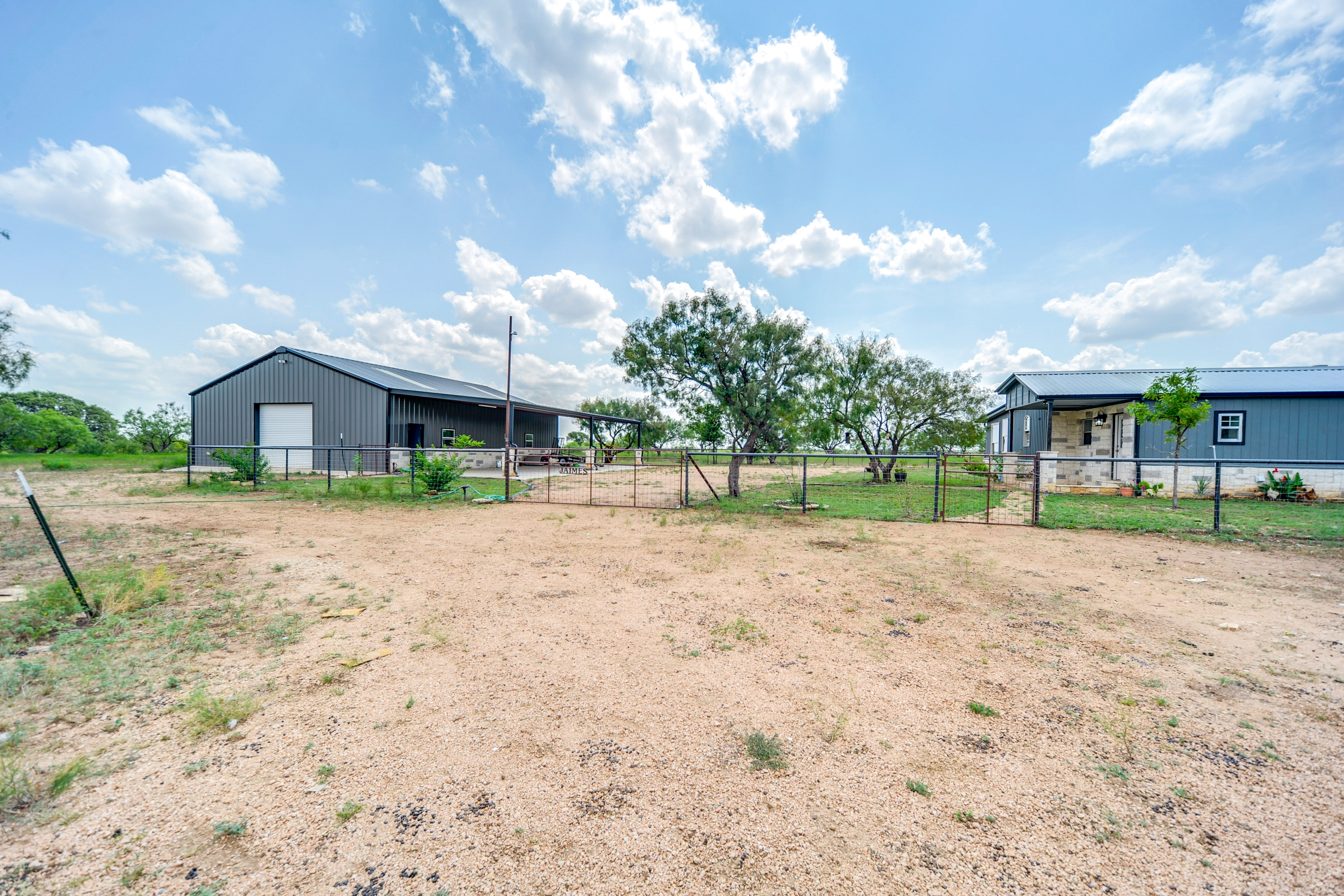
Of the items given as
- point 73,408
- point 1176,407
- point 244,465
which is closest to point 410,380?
point 244,465

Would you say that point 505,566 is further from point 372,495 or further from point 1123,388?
point 1123,388

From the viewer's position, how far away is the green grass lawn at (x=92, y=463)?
22.3m

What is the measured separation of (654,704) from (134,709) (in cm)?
336

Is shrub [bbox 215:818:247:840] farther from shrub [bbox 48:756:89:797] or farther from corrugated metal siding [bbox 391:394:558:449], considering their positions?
corrugated metal siding [bbox 391:394:558:449]

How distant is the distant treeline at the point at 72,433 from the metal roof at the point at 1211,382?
5454 cm

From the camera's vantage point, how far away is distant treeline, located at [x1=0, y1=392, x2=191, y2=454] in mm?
36750

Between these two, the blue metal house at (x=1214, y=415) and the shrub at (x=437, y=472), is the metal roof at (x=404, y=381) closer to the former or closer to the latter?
the shrub at (x=437, y=472)

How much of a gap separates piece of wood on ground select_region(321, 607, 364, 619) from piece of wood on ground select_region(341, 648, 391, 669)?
1.06 m

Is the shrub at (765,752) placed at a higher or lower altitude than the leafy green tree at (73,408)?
lower

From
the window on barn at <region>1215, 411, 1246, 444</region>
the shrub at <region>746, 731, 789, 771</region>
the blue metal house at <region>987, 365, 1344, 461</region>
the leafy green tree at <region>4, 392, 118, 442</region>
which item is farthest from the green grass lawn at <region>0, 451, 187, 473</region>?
the window on barn at <region>1215, 411, 1246, 444</region>

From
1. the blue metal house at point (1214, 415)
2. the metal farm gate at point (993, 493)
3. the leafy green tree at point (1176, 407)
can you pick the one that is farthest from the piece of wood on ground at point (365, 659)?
the blue metal house at point (1214, 415)

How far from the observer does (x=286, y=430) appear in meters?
22.8

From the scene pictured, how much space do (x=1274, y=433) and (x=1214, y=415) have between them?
159 cm

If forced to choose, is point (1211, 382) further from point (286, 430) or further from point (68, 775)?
point (286, 430)
